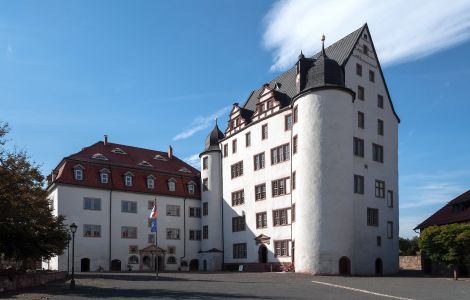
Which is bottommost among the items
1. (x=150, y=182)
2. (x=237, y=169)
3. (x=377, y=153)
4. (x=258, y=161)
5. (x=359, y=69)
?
(x=150, y=182)

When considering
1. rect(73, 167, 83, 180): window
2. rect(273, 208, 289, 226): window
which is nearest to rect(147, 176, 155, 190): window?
rect(73, 167, 83, 180): window

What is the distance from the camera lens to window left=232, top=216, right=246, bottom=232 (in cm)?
5907

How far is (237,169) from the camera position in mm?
61031

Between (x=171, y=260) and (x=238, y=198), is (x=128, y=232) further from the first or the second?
(x=238, y=198)

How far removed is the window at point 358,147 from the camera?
49.4 metres

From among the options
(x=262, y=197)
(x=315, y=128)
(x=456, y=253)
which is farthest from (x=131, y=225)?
(x=456, y=253)

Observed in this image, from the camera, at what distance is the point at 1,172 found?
83.6 ft

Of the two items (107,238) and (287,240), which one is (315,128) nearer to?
(287,240)

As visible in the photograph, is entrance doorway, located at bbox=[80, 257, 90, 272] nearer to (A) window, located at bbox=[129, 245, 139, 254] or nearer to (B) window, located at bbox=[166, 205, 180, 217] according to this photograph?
(A) window, located at bbox=[129, 245, 139, 254]

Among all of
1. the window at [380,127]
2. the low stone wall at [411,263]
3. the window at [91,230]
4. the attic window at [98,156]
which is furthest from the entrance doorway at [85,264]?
the low stone wall at [411,263]

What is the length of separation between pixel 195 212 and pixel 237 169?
1024 cm

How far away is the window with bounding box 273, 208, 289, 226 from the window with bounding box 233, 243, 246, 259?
22.3ft

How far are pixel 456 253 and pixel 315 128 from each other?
1566cm

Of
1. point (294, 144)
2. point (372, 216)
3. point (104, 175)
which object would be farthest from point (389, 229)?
point (104, 175)
